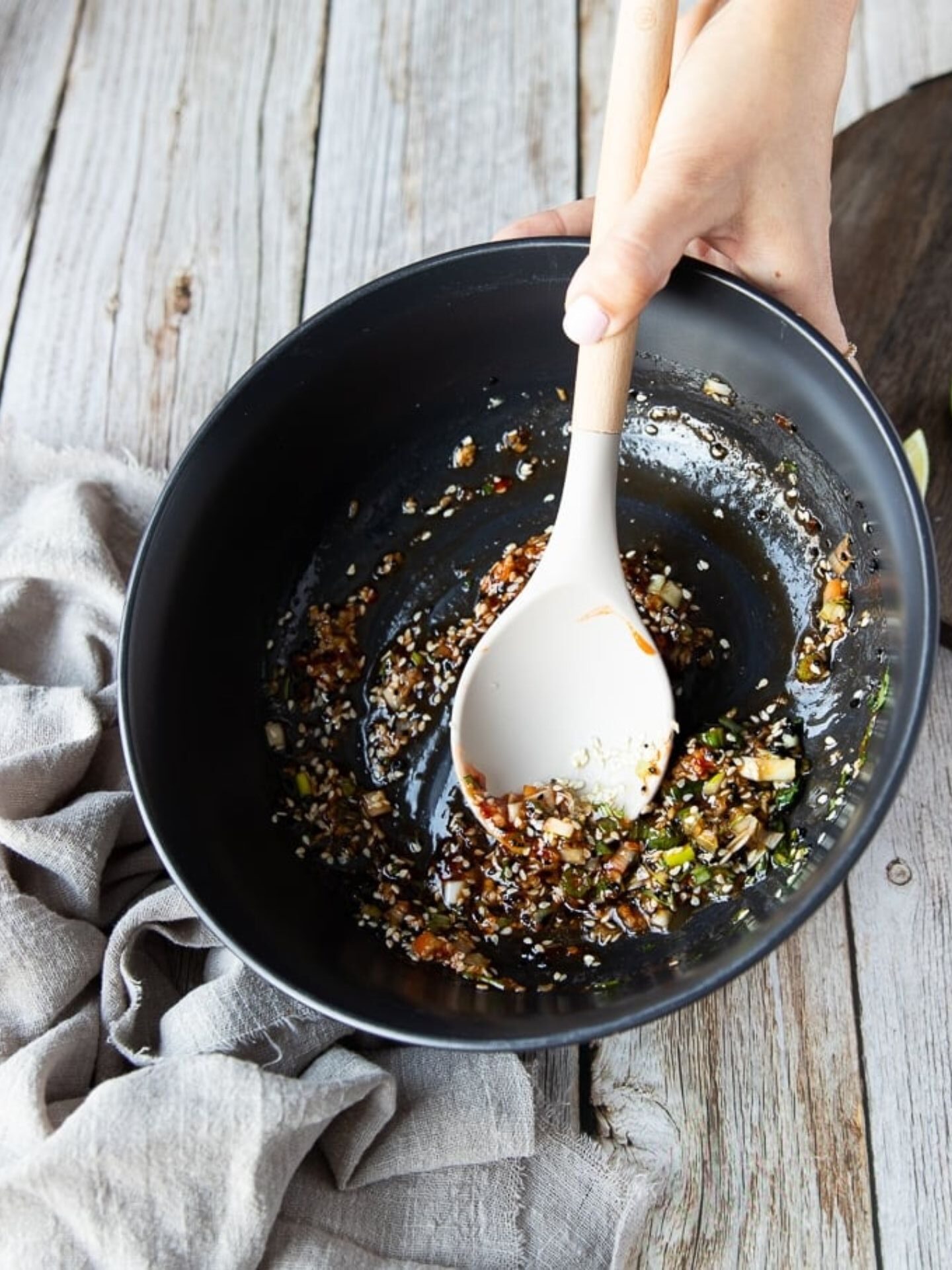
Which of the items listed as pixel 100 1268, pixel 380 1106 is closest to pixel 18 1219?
pixel 100 1268

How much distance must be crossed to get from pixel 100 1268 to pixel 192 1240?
0.29 feet

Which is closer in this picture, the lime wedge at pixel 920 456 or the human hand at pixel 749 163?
the human hand at pixel 749 163

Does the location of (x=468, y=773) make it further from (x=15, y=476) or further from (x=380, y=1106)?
(x=15, y=476)

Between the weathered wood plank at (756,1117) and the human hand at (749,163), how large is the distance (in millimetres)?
736

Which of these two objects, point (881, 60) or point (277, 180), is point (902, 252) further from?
point (277, 180)

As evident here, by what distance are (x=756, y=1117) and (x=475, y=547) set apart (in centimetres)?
72

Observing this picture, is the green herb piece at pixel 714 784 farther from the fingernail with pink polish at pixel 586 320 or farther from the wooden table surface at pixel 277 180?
the fingernail with pink polish at pixel 586 320

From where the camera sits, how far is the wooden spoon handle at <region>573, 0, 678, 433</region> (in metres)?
1.09

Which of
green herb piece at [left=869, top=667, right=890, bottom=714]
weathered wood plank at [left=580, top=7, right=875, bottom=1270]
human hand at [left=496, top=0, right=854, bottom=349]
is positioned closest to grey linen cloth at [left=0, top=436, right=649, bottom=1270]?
weathered wood plank at [left=580, top=7, right=875, bottom=1270]

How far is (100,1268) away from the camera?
1.19 meters

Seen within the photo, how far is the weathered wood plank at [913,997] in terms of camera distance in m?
1.38

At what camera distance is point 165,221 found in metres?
1.91

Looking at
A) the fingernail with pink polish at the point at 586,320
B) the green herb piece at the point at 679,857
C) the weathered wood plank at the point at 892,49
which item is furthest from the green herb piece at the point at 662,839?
the weathered wood plank at the point at 892,49

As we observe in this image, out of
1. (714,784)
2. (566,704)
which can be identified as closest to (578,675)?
(566,704)
